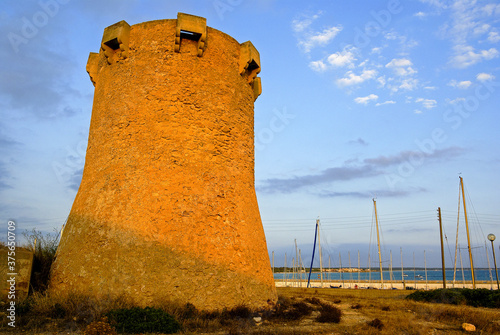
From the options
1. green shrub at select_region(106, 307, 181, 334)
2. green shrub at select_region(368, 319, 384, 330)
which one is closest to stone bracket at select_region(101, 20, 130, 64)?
green shrub at select_region(106, 307, 181, 334)

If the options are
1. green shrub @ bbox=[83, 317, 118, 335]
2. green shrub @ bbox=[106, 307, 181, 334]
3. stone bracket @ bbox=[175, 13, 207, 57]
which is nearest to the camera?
green shrub @ bbox=[83, 317, 118, 335]

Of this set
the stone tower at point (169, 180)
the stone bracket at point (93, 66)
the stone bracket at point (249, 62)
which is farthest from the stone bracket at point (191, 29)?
the stone bracket at point (93, 66)

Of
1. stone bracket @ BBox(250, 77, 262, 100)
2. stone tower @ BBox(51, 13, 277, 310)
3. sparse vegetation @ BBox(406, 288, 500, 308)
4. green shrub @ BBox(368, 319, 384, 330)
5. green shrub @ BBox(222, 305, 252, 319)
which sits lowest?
sparse vegetation @ BBox(406, 288, 500, 308)

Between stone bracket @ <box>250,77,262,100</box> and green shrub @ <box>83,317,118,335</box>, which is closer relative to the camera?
green shrub @ <box>83,317,118,335</box>

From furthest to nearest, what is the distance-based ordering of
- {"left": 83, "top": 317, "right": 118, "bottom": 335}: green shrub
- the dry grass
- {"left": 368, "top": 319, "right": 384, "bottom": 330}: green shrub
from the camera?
{"left": 368, "top": 319, "right": 384, "bottom": 330}: green shrub → the dry grass → {"left": 83, "top": 317, "right": 118, "bottom": 335}: green shrub

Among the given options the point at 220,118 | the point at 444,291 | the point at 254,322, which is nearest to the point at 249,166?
the point at 220,118

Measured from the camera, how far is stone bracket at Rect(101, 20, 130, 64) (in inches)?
356

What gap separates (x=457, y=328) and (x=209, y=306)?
551 centimetres

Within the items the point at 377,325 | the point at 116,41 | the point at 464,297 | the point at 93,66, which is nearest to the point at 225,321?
the point at 377,325

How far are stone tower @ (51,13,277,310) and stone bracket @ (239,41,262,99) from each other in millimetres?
39

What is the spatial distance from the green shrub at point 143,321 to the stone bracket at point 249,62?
6623 millimetres

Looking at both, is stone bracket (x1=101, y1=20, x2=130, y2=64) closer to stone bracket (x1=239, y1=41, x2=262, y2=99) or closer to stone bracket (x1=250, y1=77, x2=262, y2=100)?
stone bracket (x1=239, y1=41, x2=262, y2=99)

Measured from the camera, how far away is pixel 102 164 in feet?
27.7

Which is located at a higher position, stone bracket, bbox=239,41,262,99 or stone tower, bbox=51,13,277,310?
stone bracket, bbox=239,41,262,99
